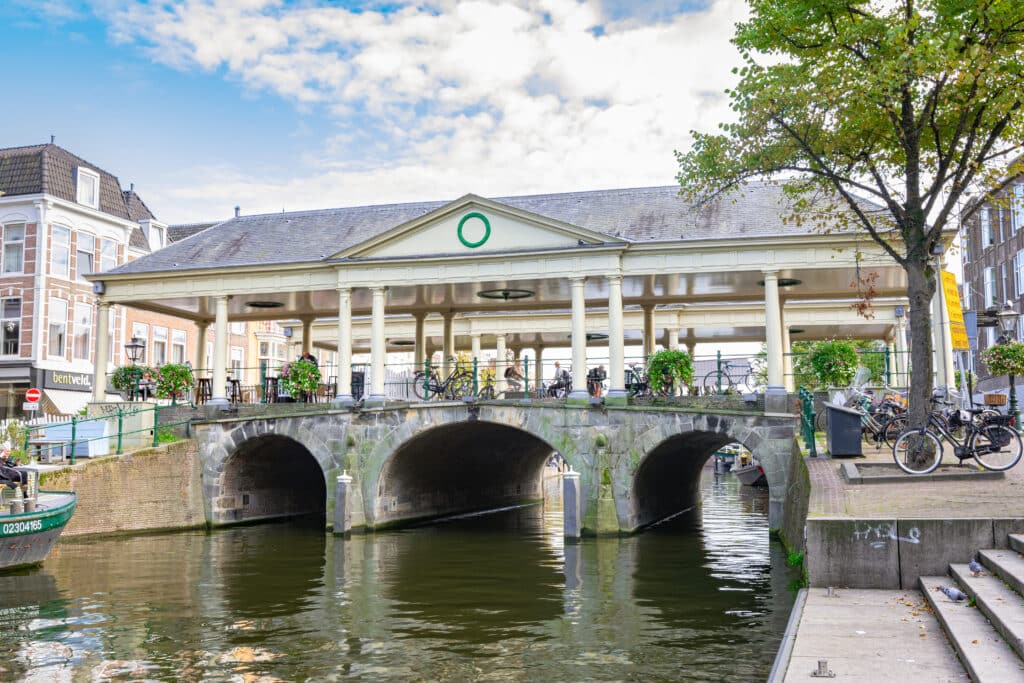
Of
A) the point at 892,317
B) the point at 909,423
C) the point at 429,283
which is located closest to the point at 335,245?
the point at 429,283

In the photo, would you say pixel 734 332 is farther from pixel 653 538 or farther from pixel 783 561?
pixel 783 561

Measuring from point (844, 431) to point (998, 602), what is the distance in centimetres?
845

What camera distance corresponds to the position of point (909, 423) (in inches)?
608

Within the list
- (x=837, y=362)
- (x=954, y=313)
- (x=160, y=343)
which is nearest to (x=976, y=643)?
(x=954, y=313)

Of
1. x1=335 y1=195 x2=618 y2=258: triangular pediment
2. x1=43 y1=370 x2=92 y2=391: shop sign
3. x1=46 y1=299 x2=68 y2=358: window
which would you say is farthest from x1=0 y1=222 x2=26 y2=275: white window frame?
x1=335 y1=195 x2=618 y2=258: triangular pediment

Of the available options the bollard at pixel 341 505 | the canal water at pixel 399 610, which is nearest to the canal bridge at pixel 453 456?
the bollard at pixel 341 505

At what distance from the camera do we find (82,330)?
1555 inches

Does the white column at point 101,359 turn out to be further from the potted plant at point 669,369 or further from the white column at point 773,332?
the white column at point 773,332

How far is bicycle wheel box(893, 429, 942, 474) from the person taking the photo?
47.6ft

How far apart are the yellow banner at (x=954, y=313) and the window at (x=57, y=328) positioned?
3270 centimetres

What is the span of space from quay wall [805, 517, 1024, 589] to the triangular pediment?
14247 mm

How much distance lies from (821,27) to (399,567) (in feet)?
41.3

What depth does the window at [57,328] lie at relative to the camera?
3800 centimetres

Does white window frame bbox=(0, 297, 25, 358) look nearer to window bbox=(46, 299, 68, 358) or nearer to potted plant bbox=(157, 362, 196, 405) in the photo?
window bbox=(46, 299, 68, 358)
